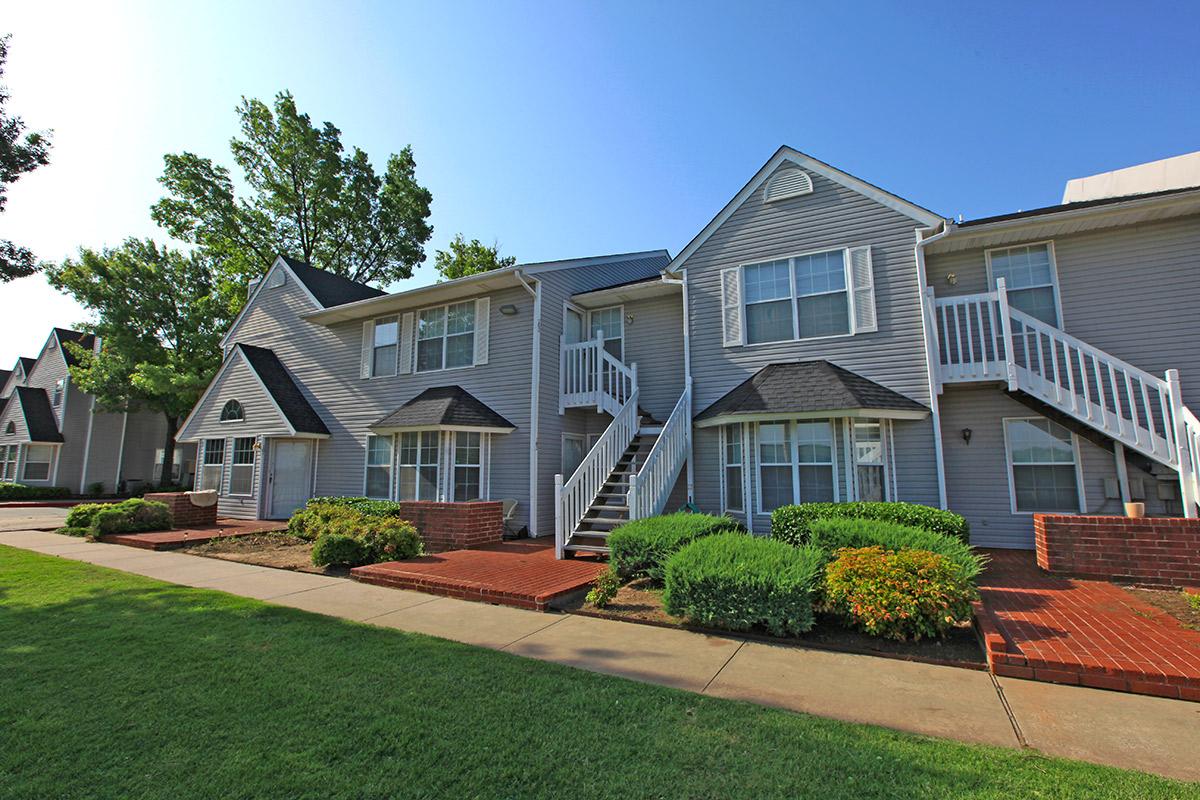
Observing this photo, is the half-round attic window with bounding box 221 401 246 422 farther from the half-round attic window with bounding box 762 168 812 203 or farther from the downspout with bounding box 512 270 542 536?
the half-round attic window with bounding box 762 168 812 203

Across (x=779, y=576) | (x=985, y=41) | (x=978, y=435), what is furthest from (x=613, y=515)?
(x=985, y=41)

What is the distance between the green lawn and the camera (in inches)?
109

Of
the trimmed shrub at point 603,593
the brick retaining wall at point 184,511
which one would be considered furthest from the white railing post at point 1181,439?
the brick retaining wall at point 184,511

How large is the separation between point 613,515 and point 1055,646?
266 inches

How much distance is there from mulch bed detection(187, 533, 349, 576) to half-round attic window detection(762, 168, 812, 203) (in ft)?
34.5

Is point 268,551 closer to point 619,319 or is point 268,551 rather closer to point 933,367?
point 619,319

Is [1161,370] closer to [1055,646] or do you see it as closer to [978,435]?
[978,435]

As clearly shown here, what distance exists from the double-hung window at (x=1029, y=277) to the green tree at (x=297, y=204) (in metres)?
28.0

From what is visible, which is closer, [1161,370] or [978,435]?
[1161,370]

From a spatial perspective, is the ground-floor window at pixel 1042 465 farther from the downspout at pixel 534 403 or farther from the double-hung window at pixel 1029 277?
the downspout at pixel 534 403

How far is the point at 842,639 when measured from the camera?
5.32 m

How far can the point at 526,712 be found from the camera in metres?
3.65

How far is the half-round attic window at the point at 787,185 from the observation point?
34.9ft

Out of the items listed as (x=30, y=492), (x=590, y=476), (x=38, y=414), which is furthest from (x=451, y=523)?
(x=38, y=414)
